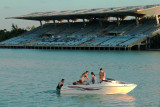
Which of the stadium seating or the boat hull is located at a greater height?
the boat hull

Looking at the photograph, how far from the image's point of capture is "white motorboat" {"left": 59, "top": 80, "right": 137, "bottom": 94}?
1222 inches

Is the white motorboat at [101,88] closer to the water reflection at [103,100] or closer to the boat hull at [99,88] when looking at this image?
the boat hull at [99,88]

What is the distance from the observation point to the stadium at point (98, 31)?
117 meters

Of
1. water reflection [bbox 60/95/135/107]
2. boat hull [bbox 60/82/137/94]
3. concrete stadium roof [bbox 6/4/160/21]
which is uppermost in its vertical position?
boat hull [bbox 60/82/137/94]

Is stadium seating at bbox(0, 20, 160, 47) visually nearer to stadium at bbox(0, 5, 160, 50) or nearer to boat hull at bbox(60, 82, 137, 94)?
stadium at bbox(0, 5, 160, 50)

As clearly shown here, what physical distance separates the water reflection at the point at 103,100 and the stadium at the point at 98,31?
82232mm

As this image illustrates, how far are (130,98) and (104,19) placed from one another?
11004cm

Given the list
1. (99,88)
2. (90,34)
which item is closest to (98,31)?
(90,34)

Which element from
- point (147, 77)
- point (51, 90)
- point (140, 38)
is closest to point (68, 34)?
point (140, 38)

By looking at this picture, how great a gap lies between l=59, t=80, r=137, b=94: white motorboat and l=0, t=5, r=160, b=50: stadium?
81703 mm

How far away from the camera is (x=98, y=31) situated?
13512 cm

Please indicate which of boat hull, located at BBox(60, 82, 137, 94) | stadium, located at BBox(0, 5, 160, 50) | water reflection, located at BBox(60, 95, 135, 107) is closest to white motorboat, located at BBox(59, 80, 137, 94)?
boat hull, located at BBox(60, 82, 137, 94)

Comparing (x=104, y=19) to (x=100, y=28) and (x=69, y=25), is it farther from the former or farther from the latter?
(x=69, y=25)

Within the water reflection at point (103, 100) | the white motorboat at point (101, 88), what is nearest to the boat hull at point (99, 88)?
the white motorboat at point (101, 88)
